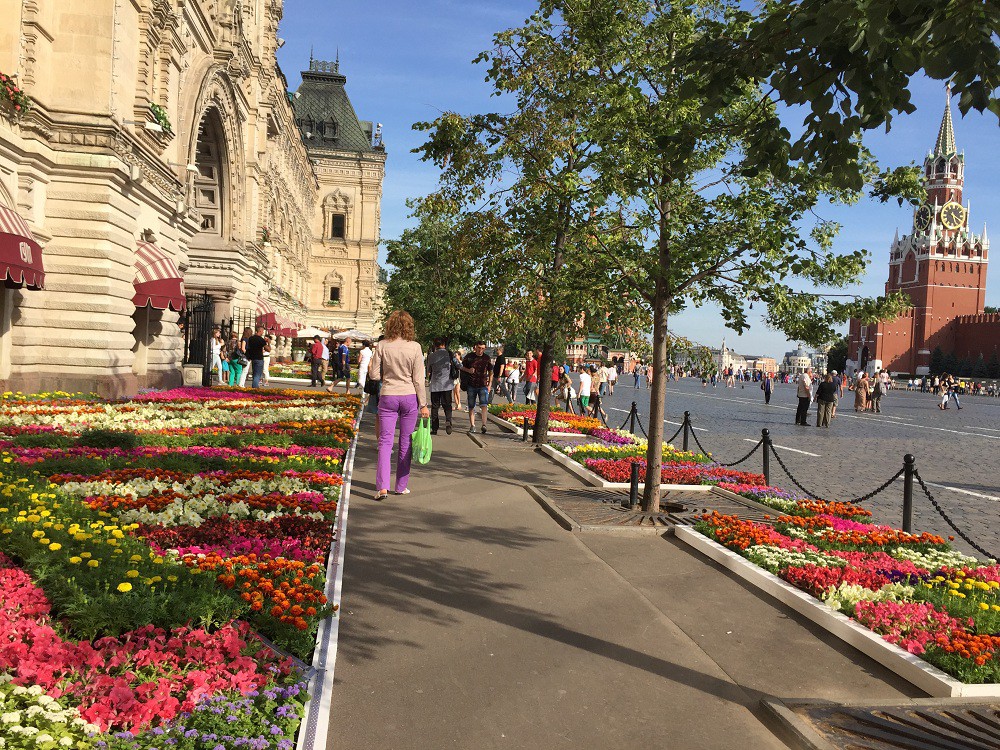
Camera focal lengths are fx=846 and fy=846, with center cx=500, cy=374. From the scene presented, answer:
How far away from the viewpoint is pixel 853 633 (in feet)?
18.3

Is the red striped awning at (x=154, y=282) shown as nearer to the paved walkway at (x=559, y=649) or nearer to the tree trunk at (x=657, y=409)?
the paved walkway at (x=559, y=649)

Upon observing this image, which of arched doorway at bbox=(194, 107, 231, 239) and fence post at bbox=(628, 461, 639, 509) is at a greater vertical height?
arched doorway at bbox=(194, 107, 231, 239)

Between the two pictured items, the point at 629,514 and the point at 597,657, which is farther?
the point at 629,514

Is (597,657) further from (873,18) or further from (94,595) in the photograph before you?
(873,18)

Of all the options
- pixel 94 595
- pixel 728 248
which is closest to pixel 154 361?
pixel 728 248

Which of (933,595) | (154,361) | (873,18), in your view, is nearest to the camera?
(873,18)

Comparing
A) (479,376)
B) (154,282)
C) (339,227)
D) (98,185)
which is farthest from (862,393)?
(339,227)

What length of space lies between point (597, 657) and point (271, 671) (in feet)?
6.57

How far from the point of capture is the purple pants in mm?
9875

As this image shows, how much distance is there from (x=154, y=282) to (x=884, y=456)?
17787 millimetres

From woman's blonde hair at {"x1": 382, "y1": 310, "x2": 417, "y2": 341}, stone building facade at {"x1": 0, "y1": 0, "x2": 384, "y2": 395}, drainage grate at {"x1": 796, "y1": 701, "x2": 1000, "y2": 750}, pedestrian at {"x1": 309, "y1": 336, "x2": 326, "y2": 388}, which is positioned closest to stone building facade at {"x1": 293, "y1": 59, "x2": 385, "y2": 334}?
pedestrian at {"x1": 309, "y1": 336, "x2": 326, "y2": 388}

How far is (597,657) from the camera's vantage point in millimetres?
5152

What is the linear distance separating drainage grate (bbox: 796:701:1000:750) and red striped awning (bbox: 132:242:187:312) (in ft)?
65.1

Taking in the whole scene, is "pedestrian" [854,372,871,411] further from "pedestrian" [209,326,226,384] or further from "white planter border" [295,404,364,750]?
"white planter border" [295,404,364,750]
